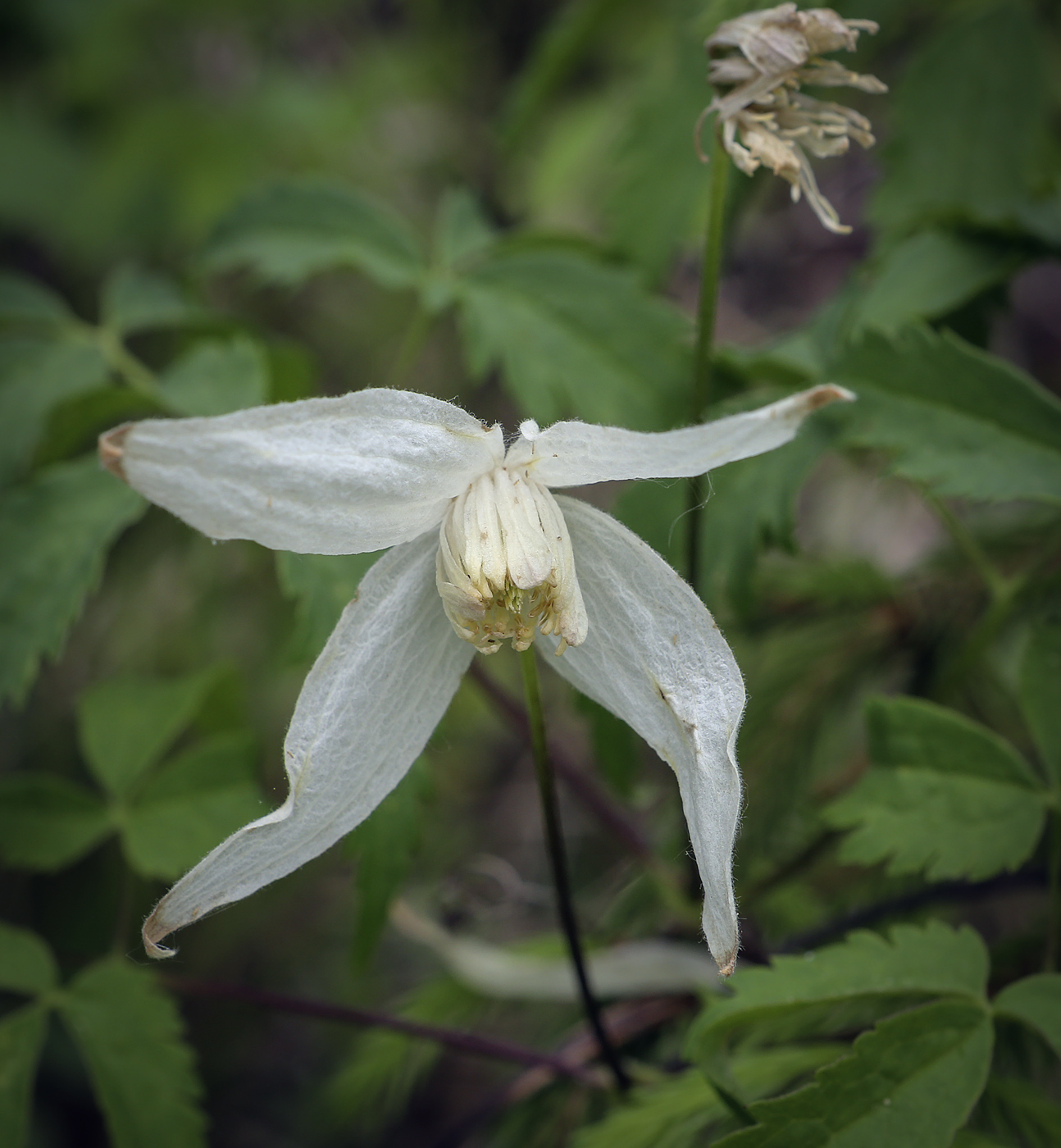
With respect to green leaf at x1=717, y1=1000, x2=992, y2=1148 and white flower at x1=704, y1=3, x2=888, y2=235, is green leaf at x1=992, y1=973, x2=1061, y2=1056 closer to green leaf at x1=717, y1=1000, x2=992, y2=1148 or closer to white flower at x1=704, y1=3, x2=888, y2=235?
green leaf at x1=717, y1=1000, x2=992, y2=1148

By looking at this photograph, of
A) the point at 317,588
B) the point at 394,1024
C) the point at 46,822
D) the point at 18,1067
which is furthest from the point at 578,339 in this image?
the point at 18,1067

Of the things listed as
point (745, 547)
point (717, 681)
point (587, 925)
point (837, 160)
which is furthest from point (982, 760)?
point (837, 160)

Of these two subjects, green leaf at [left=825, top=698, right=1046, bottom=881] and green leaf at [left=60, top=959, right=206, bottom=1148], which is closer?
green leaf at [left=825, top=698, right=1046, bottom=881]

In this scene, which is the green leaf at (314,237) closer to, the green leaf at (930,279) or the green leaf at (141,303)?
the green leaf at (141,303)

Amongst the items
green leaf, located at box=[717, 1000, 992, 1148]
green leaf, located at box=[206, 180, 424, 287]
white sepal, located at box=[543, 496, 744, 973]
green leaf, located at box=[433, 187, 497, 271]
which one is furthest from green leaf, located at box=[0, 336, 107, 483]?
green leaf, located at box=[717, 1000, 992, 1148]

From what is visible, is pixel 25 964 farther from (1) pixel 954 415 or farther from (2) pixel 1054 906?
(1) pixel 954 415

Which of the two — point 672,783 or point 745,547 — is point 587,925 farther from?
point 745,547
